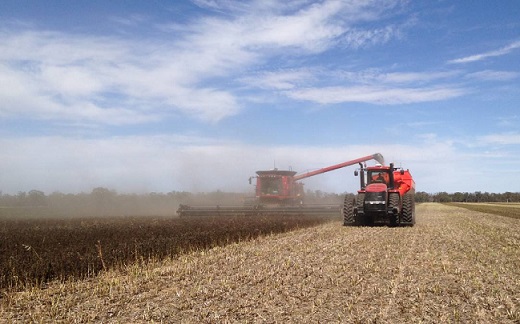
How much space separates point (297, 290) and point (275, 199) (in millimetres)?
18930

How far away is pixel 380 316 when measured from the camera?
17.7 ft

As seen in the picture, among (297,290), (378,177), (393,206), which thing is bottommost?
(297,290)

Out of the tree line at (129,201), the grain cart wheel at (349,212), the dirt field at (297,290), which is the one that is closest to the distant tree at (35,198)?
the tree line at (129,201)

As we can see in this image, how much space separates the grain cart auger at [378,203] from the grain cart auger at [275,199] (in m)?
4.50

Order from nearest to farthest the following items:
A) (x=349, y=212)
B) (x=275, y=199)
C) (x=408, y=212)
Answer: (x=408, y=212), (x=349, y=212), (x=275, y=199)

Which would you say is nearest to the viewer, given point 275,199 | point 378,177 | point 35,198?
point 378,177

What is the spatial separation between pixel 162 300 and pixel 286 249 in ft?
17.3

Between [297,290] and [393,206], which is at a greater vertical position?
[393,206]

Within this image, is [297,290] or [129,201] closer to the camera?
[297,290]

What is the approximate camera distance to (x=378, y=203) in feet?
56.9

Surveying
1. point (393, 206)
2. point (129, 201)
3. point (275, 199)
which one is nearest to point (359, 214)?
point (393, 206)

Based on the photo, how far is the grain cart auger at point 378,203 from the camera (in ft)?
57.0

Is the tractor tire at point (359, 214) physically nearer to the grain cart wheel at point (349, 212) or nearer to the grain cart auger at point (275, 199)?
the grain cart wheel at point (349, 212)

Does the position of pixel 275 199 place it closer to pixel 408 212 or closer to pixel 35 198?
pixel 408 212
